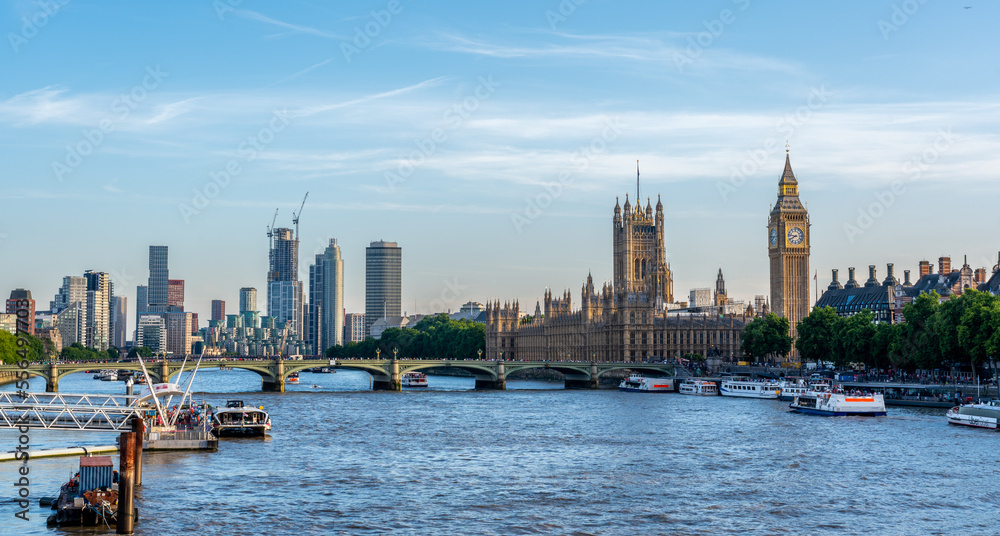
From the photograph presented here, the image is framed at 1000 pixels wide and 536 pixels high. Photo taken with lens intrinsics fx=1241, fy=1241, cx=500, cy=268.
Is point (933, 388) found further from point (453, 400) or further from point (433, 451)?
point (433, 451)

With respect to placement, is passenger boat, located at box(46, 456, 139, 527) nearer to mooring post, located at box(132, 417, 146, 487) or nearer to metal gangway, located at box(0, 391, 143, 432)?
mooring post, located at box(132, 417, 146, 487)

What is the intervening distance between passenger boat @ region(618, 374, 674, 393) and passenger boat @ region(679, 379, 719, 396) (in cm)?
365

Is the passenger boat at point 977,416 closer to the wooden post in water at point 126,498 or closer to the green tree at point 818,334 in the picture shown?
the green tree at point 818,334

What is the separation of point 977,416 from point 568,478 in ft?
137

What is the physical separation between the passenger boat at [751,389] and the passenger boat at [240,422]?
231ft

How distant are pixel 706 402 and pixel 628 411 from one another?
19.8 m

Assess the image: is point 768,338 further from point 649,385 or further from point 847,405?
point 847,405

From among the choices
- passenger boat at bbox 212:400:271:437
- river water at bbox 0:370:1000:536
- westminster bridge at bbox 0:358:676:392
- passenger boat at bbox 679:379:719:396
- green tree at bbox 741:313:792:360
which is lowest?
river water at bbox 0:370:1000:536

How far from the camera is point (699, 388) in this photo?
15662cm

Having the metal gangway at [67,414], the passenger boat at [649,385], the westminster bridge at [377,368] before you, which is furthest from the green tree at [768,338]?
the metal gangway at [67,414]

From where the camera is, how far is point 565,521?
53875 millimetres

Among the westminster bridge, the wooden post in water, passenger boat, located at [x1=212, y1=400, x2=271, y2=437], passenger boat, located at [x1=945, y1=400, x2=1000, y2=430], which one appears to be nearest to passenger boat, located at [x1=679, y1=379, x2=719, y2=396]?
the westminster bridge

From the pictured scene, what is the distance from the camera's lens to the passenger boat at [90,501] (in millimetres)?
50188

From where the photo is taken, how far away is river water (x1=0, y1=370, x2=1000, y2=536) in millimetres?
53219
